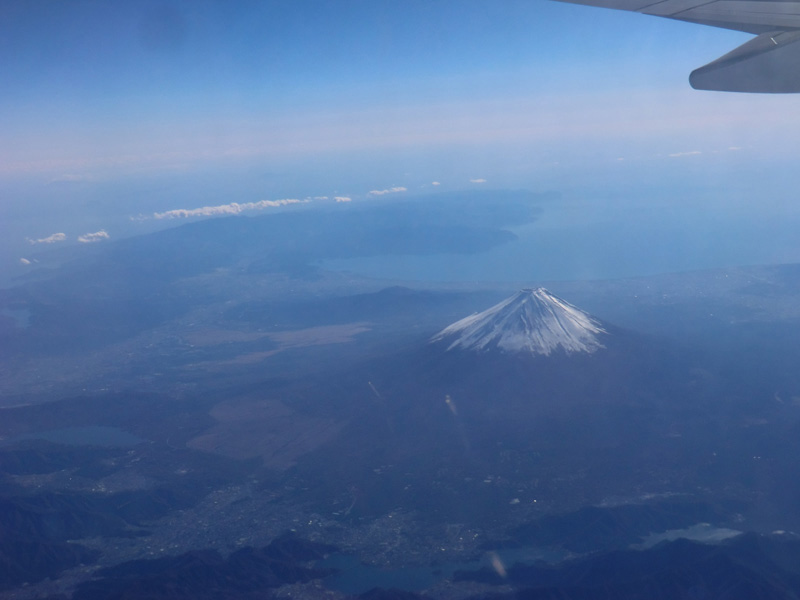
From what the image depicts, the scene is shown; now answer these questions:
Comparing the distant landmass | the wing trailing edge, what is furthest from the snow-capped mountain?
the wing trailing edge

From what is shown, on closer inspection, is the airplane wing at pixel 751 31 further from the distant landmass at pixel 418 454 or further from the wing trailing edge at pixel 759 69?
the distant landmass at pixel 418 454

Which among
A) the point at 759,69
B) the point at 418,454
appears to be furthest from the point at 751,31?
the point at 418,454

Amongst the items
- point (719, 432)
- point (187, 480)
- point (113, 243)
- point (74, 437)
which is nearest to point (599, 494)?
point (719, 432)

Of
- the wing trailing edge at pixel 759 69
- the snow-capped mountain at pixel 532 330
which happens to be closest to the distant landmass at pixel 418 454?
the snow-capped mountain at pixel 532 330

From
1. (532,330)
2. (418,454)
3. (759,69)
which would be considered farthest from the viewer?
(532,330)

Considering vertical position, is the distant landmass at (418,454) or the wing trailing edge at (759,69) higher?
the wing trailing edge at (759,69)

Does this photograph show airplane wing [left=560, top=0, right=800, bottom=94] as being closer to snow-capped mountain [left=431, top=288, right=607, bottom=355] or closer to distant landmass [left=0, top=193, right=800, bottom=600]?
distant landmass [left=0, top=193, right=800, bottom=600]

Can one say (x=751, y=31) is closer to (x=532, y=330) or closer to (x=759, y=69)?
(x=759, y=69)
